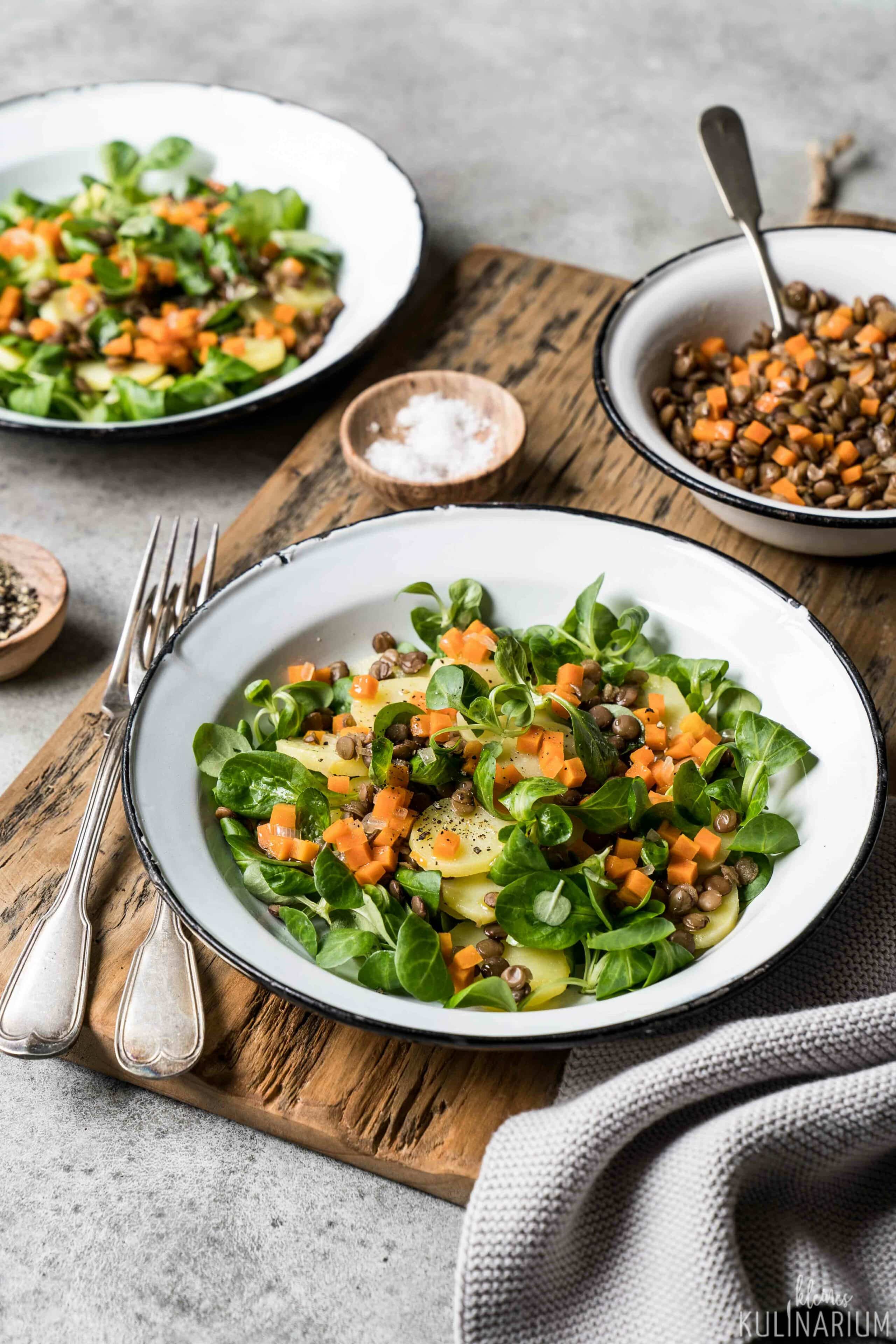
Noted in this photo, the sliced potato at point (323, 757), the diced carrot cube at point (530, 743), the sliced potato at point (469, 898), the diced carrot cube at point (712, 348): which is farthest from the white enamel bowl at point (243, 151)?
the sliced potato at point (469, 898)

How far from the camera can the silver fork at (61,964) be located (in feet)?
5.81

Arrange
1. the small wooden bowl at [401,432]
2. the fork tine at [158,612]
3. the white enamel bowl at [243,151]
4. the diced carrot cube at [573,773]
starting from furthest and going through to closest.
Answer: the white enamel bowl at [243,151]
the small wooden bowl at [401,432]
the fork tine at [158,612]
the diced carrot cube at [573,773]

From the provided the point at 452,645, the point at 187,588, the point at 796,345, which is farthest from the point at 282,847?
the point at 796,345

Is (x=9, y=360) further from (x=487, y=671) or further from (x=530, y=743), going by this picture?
(x=530, y=743)

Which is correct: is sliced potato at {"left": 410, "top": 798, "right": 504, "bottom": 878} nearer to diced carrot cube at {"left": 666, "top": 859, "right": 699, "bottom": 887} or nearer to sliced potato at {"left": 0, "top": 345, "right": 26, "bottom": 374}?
diced carrot cube at {"left": 666, "top": 859, "right": 699, "bottom": 887}

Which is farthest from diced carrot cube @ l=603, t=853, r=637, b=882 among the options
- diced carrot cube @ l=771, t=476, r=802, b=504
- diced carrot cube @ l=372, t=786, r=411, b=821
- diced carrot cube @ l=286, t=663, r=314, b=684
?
diced carrot cube @ l=771, t=476, r=802, b=504

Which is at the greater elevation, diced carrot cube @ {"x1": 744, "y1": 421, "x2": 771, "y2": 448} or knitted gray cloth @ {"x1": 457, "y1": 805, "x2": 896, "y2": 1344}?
diced carrot cube @ {"x1": 744, "y1": 421, "x2": 771, "y2": 448}

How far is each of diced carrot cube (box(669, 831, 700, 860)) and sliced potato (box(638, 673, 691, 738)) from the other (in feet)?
0.76

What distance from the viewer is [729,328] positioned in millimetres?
2834

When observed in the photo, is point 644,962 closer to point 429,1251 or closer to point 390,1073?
point 390,1073

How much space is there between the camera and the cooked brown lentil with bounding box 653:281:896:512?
2.42 m

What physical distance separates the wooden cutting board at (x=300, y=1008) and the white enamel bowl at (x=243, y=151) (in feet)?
0.84

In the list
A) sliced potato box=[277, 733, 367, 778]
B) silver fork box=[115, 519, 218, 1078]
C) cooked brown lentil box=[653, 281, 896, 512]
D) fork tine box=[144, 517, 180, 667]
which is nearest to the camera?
silver fork box=[115, 519, 218, 1078]

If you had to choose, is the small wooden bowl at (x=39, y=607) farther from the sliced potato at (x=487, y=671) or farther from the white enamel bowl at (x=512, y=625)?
the sliced potato at (x=487, y=671)
